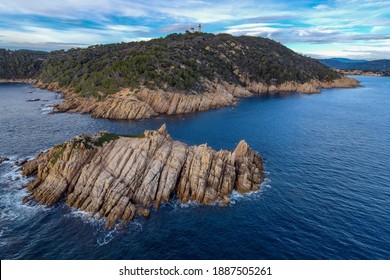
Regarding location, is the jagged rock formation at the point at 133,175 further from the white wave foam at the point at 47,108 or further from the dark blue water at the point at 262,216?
the white wave foam at the point at 47,108

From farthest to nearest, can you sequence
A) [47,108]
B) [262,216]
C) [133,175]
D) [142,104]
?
1. [47,108]
2. [142,104]
3. [133,175]
4. [262,216]

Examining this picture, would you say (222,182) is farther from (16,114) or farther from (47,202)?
(16,114)

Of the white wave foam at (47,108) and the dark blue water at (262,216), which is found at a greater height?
the white wave foam at (47,108)

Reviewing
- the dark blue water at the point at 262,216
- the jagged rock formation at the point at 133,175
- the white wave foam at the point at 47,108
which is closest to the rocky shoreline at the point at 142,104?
the white wave foam at the point at 47,108

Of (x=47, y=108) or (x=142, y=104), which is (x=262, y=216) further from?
(x=47, y=108)

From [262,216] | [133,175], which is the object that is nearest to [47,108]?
[133,175]

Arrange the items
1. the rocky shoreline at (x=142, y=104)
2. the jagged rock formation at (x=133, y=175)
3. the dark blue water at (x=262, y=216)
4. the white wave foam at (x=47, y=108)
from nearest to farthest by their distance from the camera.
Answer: the dark blue water at (x=262, y=216) < the jagged rock formation at (x=133, y=175) < the rocky shoreline at (x=142, y=104) < the white wave foam at (x=47, y=108)

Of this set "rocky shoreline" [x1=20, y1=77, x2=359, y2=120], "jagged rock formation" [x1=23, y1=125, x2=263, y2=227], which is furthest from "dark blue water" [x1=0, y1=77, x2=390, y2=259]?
"rocky shoreline" [x1=20, y1=77, x2=359, y2=120]

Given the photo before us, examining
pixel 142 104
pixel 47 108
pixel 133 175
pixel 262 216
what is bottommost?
pixel 262 216
